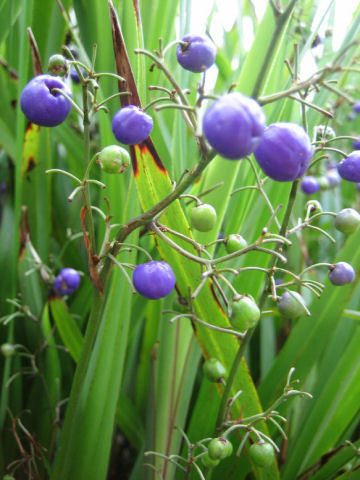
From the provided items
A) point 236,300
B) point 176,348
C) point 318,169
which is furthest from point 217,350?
point 318,169

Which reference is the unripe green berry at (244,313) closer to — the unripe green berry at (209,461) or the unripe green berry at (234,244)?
the unripe green berry at (234,244)

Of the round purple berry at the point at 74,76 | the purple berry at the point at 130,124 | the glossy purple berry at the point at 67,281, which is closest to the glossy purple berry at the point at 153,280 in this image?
the purple berry at the point at 130,124

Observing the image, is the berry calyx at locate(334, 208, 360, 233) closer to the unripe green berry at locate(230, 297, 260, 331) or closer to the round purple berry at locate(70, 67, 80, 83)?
the unripe green berry at locate(230, 297, 260, 331)

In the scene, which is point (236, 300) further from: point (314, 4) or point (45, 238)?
point (314, 4)

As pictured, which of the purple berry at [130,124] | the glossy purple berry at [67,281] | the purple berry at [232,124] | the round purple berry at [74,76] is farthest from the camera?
the round purple berry at [74,76]

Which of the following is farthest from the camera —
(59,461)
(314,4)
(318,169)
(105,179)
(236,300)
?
(318,169)

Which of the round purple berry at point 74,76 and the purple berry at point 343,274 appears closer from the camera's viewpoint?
the purple berry at point 343,274
